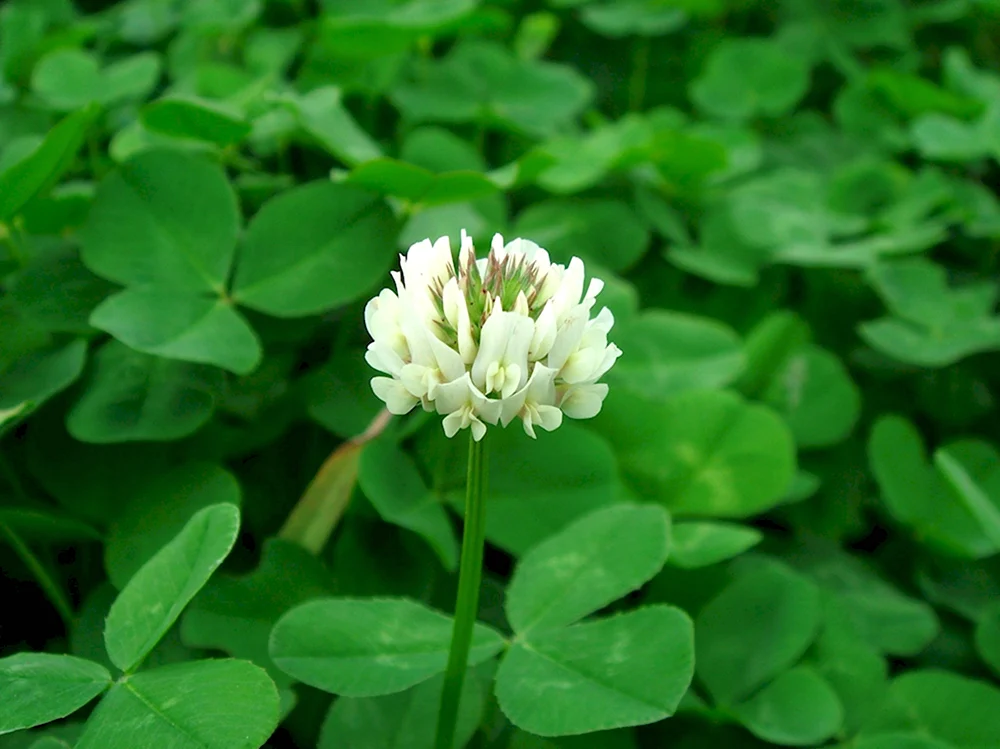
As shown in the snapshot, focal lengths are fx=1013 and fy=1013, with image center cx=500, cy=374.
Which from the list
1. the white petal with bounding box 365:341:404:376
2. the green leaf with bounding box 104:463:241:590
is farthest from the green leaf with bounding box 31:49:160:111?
the white petal with bounding box 365:341:404:376

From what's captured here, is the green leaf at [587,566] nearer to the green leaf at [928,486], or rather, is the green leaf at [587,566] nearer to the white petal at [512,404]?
the white petal at [512,404]

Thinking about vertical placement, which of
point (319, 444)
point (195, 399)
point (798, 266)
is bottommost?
point (798, 266)

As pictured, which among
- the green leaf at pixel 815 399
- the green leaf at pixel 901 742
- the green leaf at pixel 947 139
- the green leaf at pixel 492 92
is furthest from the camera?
the green leaf at pixel 947 139

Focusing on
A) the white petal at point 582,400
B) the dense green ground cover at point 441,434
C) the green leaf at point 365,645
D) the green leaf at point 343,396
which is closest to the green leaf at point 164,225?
the dense green ground cover at point 441,434

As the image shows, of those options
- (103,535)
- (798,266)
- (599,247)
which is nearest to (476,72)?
(599,247)

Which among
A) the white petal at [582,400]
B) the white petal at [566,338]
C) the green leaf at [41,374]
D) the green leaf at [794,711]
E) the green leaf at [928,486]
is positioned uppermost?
the white petal at [566,338]

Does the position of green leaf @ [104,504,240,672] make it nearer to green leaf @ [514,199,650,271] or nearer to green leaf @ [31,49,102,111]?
green leaf @ [514,199,650,271]

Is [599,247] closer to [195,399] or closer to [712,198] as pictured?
[712,198]
